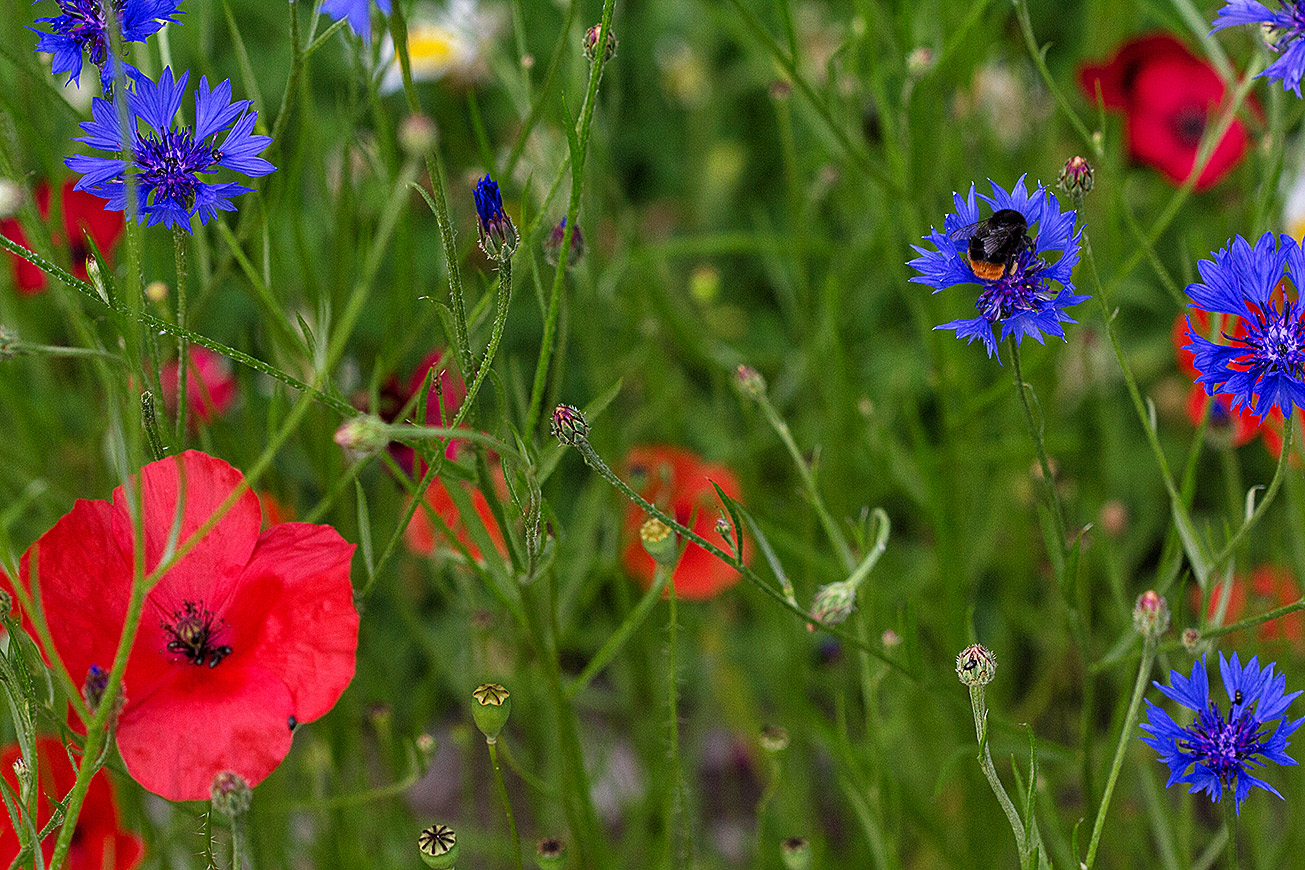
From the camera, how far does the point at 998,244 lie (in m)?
0.37

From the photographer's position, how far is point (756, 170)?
3.84 feet

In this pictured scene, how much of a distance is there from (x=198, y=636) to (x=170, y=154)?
0.52ft

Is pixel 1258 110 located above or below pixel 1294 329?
above

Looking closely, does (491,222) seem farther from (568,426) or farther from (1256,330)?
(1256,330)

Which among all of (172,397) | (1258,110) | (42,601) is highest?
(1258,110)

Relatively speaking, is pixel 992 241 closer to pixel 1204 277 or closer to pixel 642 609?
pixel 1204 277

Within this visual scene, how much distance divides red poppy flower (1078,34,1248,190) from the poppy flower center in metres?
0.60

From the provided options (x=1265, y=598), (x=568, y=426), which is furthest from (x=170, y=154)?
(x=1265, y=598)

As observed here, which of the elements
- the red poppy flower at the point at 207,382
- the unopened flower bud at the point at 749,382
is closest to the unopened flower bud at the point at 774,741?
the unopened flower bud at the point at 749,382

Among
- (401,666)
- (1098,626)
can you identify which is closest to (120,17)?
(401,666)

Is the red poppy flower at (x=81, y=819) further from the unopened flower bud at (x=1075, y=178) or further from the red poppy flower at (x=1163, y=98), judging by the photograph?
the red poppy flower at (x=1163, y=98)

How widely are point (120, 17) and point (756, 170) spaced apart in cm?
84

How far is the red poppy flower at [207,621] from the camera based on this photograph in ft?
1.27

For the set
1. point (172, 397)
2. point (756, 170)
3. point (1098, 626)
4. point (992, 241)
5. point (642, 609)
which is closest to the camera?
point (992, 241)
